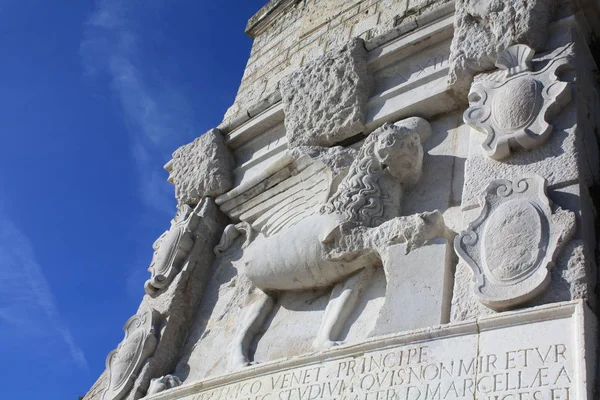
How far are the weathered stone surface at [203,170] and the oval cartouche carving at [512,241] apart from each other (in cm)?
259

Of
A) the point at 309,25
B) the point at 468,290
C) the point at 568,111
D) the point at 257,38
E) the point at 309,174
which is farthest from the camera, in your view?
the point at 257,38

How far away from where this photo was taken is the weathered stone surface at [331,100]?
4.91 meters

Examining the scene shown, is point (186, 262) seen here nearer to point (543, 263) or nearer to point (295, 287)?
point (295, 287)

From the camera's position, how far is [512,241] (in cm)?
330

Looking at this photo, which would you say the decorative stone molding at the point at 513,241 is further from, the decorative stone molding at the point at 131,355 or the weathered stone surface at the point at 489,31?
the decorative stone molding at the point at 131,355

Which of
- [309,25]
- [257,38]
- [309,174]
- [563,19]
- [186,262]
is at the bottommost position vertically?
[186,262]

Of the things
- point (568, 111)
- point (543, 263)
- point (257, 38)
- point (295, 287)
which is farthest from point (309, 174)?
point (257, 38)

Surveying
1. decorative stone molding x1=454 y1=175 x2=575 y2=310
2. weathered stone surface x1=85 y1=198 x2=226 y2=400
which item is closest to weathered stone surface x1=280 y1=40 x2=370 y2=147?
weathered stone surface x1=85 y1=198 x2=226 y2=400

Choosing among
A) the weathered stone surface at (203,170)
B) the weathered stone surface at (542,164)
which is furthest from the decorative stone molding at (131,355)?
the weathered stone surface at (542,164)

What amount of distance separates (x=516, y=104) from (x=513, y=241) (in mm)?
846

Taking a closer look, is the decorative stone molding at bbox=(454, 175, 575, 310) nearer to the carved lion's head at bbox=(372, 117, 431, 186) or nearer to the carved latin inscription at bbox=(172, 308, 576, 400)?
the carved latin inscription at bbox=(172, 308, 576, 400)

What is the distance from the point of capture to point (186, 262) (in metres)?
5.27

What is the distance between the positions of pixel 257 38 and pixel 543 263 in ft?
16.7

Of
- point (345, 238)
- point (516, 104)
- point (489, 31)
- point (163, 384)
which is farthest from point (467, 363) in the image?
point (163, 384)
